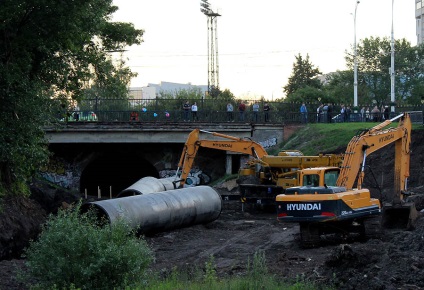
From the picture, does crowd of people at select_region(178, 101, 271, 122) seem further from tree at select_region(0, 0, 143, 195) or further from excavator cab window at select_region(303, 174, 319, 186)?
excavator cab window at select_region(303, 174, 319, 186)

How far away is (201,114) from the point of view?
4894cm

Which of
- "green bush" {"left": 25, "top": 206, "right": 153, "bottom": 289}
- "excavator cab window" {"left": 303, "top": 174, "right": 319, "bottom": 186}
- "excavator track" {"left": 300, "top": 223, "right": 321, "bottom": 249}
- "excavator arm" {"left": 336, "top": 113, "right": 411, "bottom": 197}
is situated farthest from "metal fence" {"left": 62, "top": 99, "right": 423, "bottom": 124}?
"green bush" {"left": 25, "top": 206, "right": 153, "bottom": 289}

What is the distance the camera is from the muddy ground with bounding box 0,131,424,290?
15.5 metres

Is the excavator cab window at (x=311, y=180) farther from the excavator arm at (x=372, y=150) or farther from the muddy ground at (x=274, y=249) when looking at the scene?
the muddy ground at (x=274, y=249)

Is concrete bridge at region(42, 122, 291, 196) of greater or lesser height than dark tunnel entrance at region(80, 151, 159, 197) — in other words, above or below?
above

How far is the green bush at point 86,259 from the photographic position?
15.4 m

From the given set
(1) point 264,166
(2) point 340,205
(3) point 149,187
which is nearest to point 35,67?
(3) point 149,187

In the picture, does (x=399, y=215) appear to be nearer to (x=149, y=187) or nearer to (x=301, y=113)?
(x=149, y=187)

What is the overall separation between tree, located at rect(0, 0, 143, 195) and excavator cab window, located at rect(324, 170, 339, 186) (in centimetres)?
969

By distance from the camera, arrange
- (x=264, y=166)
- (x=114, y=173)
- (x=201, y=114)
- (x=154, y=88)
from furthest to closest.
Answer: (x=154, y=88) → (x=114, y=173) → (x=201, y=114) → (x=264, y=166)

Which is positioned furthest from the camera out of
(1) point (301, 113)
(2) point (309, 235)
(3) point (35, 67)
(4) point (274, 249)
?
(1) point (301, 113)

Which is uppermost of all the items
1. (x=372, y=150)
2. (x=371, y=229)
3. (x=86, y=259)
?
(x=372, y=150)

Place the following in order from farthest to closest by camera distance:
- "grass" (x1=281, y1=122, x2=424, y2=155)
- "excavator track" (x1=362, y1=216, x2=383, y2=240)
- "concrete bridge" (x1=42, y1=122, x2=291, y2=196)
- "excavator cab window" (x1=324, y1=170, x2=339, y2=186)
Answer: "concrete bridge" (x1=42, y1=122, x2=291, y2=196) < "grass" (x1=281, y1=122, x2=424, y2=155) < "excavator cab window" (x1=324, y1=170, x2=339, y2=186) < "excavator track" (x1=362, y1=216, x2=383, y2=240)

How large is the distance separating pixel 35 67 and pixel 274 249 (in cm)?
1174
